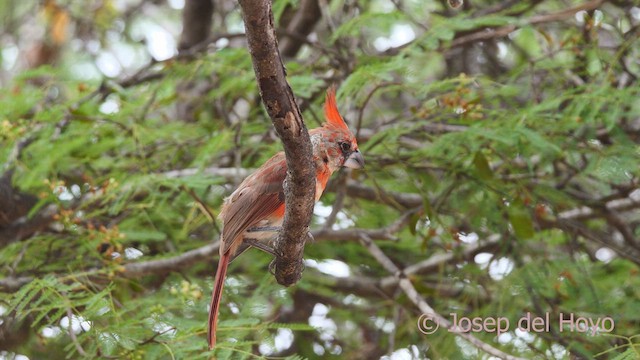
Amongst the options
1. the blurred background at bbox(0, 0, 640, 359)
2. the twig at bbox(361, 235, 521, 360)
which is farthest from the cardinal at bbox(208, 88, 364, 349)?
the twig at bbox(361, 235, 521, 360)

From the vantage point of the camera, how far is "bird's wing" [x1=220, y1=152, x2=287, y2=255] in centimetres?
335

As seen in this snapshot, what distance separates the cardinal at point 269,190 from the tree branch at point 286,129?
1.15 ft

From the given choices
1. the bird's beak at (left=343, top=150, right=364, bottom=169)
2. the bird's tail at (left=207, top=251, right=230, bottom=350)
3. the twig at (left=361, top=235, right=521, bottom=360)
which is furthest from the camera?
the bird's beak at (left=343, top=150, right=364, bottom=169)

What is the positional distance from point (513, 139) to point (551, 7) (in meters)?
3.54

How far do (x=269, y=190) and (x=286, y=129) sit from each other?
40.0 inches

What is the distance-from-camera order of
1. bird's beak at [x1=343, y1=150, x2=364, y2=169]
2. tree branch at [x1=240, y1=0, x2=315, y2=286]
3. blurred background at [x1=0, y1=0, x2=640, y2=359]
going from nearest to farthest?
tree branch at [x1=240, y1=0, x2=315, y2=286] → bird's beak at [x1=343, y1=150, x2=364, y2=169] → blurred background at [x1=0, y1=0, x2=640, y2=359]

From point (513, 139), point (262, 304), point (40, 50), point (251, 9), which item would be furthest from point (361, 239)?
point (40, 50)

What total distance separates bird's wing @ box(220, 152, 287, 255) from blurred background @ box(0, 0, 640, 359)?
363 millimetres

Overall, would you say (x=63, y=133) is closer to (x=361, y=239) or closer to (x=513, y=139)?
(x=361, y=239)

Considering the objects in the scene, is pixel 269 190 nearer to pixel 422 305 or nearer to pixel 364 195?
pixel 422 305

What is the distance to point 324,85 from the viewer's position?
4.51 m

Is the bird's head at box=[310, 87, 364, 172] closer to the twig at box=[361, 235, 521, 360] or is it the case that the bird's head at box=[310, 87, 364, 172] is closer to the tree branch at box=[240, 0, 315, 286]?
the tree branch at box=[240, 0, 315, 286]

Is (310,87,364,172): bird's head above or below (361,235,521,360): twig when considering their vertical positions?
above

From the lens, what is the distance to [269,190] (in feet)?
11.0
